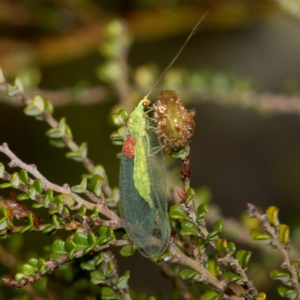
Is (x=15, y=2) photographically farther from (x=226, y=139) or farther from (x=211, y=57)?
(x=226, y=139)

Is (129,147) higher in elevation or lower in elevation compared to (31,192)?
lower

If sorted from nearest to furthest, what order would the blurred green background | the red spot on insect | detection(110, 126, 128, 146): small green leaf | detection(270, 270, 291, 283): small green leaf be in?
detection(270, 270, 291, 283): small green leaf → detection(110, 126, 128, 146): small green leaf → the red spot on insect → the blurred green background

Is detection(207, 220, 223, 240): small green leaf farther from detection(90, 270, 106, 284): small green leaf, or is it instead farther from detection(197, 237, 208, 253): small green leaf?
detection(90, 270, 106, 284): small green leaf

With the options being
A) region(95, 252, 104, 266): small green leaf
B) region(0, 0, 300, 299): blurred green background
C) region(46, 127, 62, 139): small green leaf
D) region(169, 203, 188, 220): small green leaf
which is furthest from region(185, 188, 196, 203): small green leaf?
region(0, 0, 300, 299): blurred green background

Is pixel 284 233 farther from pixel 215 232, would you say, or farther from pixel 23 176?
pixel 23 176

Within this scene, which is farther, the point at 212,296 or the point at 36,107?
the point at 36,107

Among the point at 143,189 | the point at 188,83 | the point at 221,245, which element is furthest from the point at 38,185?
the point at 188,83

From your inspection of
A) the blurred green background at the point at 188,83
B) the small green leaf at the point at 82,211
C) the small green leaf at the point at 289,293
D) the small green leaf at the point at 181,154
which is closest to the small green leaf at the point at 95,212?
the small green leaf at the point at 82,211
